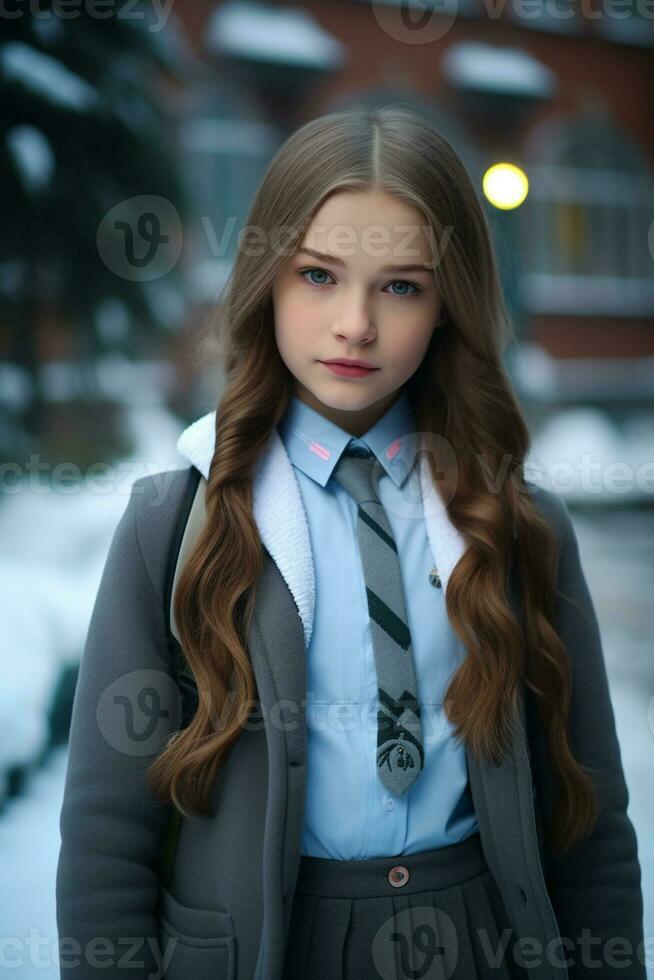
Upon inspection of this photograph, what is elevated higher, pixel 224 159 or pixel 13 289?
pixel 224 159

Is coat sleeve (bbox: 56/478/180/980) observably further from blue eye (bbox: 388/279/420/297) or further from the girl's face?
blue eye (bbox: 388/279/420/297)

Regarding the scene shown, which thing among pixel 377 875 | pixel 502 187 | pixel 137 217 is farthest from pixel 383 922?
pixel 137 217

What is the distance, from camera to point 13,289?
226 centimetres

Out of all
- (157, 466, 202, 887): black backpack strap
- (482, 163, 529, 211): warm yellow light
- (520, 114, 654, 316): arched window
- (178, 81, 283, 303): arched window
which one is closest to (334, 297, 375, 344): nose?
(157, 466, 202, 887): black backpack strap

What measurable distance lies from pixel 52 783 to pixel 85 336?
1115 millimetres

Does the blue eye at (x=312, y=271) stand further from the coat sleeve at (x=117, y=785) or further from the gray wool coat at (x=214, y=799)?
the coat sleeve at (x=117, y=785)

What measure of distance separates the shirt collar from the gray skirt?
0.51 metres

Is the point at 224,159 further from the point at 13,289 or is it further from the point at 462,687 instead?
the point at 462,687

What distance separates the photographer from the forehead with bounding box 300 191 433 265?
3.76 ft

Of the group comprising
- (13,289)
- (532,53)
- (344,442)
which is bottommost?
(344,442)

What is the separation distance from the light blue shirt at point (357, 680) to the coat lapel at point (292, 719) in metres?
0.03

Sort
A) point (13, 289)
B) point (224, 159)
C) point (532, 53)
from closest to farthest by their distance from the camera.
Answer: point (13, 289)
point (224, 159)
point (532, 53)

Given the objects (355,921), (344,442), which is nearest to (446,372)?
(344,442)

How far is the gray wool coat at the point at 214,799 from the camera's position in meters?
1.12
